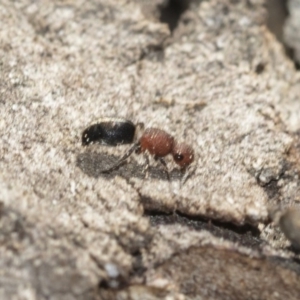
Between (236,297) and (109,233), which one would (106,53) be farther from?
(236,297)

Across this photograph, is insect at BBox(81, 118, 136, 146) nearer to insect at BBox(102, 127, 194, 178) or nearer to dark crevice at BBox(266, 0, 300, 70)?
insect at BBox(102, 127, 194, 178)

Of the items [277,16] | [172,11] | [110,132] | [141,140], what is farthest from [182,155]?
[277,16]

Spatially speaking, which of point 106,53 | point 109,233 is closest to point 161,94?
point 106,53

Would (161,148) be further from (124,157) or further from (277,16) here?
(277,16)

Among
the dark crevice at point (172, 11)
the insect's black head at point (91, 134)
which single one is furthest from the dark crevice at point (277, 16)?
the insect's black head at point (91, 134)

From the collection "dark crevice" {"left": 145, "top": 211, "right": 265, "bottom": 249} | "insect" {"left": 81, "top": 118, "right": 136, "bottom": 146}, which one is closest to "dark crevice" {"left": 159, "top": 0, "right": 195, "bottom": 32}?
"insect" {"left": 81, "top": 118, "right": 136, "bottom": 146}
